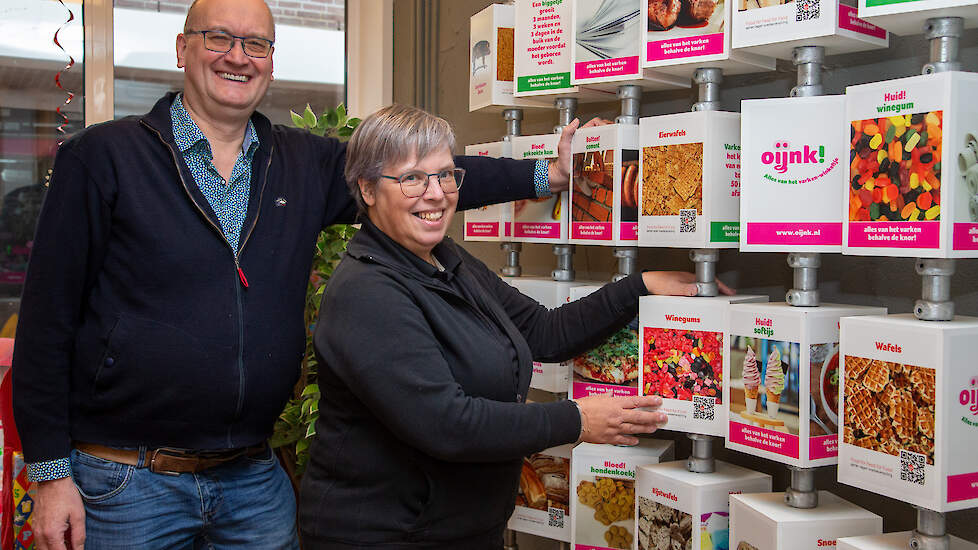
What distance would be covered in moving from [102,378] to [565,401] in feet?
2.85

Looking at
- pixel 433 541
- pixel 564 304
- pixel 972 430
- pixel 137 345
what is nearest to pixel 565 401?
pixel 433 541

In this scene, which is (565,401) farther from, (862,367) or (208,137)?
(208,137)

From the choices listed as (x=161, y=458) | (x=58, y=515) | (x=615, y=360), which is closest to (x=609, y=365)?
(x=615, y=360)

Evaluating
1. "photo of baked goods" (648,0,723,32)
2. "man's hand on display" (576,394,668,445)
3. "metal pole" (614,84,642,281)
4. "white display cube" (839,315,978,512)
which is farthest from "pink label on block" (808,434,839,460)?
"photo of baked goods" (648,0,723,32)

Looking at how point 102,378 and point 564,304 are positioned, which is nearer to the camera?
point 102,378

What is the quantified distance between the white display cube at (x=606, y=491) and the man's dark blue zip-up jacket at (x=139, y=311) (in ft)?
2.58

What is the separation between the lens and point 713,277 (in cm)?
190

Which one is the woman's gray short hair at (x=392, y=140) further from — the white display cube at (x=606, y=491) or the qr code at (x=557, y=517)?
the qr code at (x=557, y=517)

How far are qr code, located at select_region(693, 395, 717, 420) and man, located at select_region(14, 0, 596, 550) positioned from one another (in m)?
0.85

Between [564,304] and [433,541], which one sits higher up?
[564,304]

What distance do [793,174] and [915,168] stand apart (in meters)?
0.25

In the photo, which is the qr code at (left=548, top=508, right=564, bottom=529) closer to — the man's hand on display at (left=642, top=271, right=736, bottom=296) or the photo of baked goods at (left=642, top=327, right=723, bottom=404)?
the photo of baked goods at (left=642, top=327, right=723, bottom=404)

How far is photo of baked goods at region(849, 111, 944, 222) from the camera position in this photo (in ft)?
4.55

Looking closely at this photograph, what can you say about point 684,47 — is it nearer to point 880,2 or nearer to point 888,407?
point 880,2
